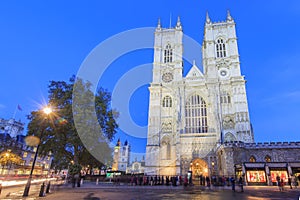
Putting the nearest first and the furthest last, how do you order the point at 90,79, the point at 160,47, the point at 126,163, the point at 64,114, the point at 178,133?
the point at 64,114 → the point at 90,79 → the point at 178,133 → the point at 160,47 → the point at 126,163

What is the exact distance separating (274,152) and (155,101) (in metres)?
24.7

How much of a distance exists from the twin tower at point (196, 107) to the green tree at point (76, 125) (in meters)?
19.0

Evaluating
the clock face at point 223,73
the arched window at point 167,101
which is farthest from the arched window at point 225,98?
the arched window at point 167,101

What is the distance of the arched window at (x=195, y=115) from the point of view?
134ft

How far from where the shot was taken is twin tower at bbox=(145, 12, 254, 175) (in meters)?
38.2

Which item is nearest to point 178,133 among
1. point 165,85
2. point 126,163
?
point 165,85

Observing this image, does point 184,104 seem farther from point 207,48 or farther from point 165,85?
point 207,48

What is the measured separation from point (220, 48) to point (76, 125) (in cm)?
4121

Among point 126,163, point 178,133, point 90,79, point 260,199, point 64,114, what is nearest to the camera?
point 260,199

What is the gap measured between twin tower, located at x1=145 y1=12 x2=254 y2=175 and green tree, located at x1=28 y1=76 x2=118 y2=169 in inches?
750

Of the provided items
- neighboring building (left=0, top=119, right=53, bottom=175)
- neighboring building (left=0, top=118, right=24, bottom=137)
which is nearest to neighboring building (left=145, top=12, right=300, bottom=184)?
neighboring building (left=0, top=119, right=53, bottom=175)

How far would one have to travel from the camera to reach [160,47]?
5103 centimetres

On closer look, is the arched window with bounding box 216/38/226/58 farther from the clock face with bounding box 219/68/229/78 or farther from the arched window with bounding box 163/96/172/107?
the arched window with bounding box 163/96/172/107

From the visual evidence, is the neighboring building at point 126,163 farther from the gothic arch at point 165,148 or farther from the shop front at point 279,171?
the shop front at point 279,171
